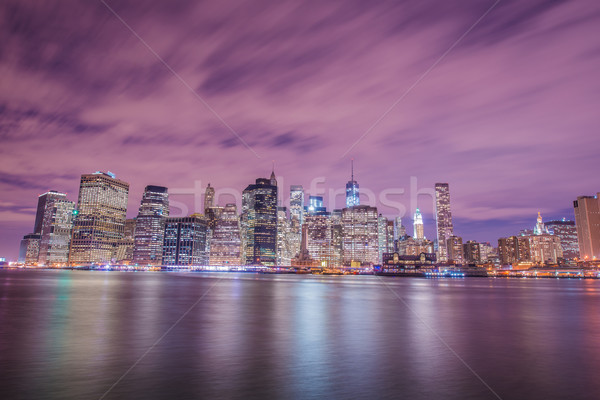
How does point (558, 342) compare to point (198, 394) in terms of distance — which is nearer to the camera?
point (198, 394)

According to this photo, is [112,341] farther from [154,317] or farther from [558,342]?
[558,342]

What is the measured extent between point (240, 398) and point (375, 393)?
421 centimetres

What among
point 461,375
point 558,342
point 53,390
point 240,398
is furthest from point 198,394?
point 558,342

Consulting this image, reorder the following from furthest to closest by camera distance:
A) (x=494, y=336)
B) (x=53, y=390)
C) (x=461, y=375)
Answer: (x=494, y=336) → (x=461, y=375) → (x=53, y=390)

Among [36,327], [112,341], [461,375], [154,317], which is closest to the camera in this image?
[461,375]

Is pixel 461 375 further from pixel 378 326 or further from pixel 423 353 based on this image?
pixel 378 326

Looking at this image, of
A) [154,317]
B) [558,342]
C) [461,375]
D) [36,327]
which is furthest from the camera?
[154,317]

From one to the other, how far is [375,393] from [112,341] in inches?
614

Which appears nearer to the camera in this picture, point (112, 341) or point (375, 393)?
point (375, 393)

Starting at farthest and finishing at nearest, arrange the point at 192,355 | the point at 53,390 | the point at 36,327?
the point at 36,327
the point at 192,355
the point at 53,390

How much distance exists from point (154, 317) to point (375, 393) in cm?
2486

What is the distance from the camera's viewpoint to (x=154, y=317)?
105 ft

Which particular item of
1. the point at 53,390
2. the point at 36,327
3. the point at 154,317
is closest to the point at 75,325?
the point at 36,327

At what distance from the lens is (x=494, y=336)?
24047 mm
